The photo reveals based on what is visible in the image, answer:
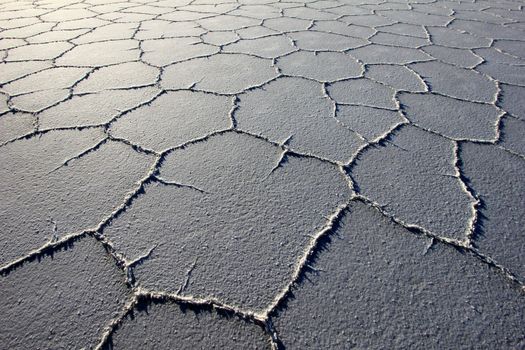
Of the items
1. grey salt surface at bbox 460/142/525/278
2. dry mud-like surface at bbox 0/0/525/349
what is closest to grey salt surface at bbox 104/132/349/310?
dry mud-like surface at bbox 0/0/525/349

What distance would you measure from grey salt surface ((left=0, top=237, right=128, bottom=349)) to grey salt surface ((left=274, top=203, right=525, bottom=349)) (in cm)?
35

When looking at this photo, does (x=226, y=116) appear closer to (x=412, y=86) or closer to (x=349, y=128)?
(x=349, y=128)

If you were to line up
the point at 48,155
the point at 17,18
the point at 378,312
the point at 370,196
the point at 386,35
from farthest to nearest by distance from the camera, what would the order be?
the point at 17,18
the point at 386,35
the point at 48,155
the point at 370,196
the point at 378,312

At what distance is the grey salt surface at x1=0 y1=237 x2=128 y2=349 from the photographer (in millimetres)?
621

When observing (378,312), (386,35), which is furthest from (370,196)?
(386,35)

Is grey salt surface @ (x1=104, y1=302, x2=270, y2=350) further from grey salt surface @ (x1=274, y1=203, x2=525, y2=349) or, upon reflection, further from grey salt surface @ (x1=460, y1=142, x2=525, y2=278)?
grey salt surface @ (x1=460, y1=142, x2=525, y2=278)

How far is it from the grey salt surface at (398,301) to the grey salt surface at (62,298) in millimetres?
353

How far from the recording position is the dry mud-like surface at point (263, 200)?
0.65 meters

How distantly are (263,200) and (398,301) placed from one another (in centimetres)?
40

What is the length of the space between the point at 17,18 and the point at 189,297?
306cm

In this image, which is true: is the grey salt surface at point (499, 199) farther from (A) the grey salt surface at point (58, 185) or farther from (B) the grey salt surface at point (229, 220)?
(A) the grey salt surface at point (58, 185)

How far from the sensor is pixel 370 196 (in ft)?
3.01

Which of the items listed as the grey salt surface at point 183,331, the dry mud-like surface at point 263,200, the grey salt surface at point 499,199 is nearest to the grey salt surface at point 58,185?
the dry mud-like surface at point 263,200

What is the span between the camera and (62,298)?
0.68m
